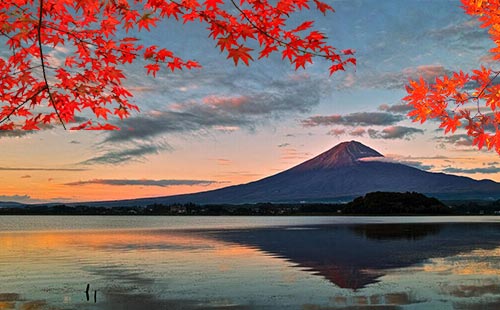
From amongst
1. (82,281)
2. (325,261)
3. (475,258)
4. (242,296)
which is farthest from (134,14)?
(475,258)

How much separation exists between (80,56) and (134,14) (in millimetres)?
2065

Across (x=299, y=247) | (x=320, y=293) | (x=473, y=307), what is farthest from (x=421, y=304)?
(x=299, y=247)

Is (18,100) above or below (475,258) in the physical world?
above

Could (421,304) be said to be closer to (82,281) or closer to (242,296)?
(242,296)

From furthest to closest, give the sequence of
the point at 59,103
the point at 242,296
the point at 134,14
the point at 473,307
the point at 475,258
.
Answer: the point at 475,258 < the point at 242,296 < the point at 473,307 < the point at 59,103 < the point at 134,14

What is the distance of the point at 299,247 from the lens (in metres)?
60.7

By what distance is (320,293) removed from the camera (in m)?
28.4

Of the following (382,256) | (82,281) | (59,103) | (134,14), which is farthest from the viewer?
(382,256)

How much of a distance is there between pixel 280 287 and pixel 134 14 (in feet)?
77.0

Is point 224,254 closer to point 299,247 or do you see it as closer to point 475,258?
point 299,247

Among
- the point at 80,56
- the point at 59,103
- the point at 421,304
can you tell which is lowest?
the point at 421,304

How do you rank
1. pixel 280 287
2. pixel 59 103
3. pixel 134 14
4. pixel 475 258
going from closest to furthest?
pixel 134 14 → pixel 59 103 → pixel 280 287 → pixel 475 258

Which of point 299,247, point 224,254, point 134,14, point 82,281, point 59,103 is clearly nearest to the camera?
point 134,14

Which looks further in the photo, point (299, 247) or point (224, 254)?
point (299, 247)
